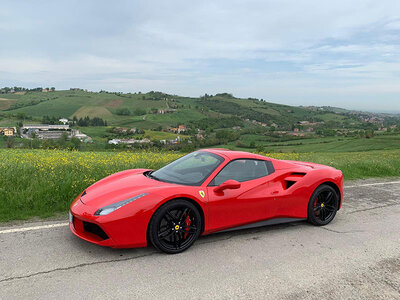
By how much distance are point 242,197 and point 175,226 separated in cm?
105

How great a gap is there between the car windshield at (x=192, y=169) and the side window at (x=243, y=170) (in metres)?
0.15

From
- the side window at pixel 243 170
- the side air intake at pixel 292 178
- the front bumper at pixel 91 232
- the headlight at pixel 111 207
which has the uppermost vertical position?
A: the side window at pixel 243 170

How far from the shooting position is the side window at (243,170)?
13.9 ft

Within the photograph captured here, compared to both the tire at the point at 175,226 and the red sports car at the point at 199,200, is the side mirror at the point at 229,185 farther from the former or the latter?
the tire at the point at 175,226

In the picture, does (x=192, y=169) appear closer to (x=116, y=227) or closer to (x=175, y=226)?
(x=175, y=226)

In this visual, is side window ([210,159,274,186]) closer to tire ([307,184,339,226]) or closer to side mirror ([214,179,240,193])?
side mirror ([214,179,240,193])

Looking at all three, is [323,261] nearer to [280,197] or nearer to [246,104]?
[280,197]

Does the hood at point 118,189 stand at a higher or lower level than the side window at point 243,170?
lower

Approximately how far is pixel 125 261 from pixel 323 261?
7.68ft

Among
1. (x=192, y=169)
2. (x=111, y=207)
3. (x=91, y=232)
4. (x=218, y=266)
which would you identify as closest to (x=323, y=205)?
(x=192, y=169)

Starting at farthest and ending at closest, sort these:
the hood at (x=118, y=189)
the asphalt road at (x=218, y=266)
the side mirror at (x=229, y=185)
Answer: the side mirror at (x=229, y=185)
the hood at (x=118, y=189)
the asphalt road at (x=218, y=266)

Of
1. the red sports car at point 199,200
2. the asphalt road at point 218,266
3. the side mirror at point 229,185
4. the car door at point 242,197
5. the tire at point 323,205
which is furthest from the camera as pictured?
the tire at point 323,205

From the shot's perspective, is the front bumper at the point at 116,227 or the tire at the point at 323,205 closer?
the front bumper at the point at 116,227

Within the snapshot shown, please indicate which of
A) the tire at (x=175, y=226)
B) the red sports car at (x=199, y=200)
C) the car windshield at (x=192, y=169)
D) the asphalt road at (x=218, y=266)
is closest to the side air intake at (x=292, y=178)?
the red sports car at (x=199, y=200)
